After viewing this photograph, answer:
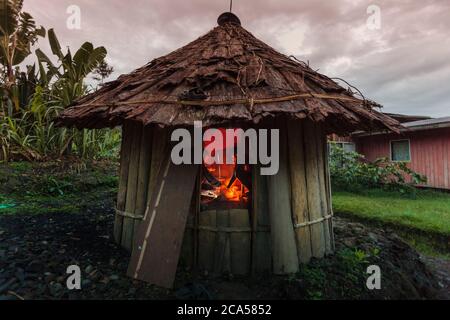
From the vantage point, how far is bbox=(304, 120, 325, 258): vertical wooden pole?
12.6 ft

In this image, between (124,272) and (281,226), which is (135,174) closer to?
(124,272)

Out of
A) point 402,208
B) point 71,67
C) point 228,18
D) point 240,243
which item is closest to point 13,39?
point 71,67

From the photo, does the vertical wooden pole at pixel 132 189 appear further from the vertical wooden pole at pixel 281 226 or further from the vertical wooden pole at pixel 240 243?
the vertical wooden pole at pixel 281 226

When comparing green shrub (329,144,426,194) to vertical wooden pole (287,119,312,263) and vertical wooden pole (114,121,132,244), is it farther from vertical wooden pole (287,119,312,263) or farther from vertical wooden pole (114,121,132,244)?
vertical wooden pole (114,121,132,244)

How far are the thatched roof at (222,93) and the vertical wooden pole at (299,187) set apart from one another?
49 centimetres

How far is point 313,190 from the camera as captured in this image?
153 inches

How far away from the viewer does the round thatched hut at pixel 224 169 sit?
10.1 feet

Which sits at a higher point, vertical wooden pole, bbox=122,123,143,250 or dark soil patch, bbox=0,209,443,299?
vertical wooden pole, bbox=122,123,143,250

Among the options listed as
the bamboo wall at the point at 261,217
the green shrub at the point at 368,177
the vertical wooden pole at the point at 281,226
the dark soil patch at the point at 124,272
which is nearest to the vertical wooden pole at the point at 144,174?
the bamboo wall at the point at 261,217

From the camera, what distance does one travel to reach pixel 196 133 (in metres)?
3.49

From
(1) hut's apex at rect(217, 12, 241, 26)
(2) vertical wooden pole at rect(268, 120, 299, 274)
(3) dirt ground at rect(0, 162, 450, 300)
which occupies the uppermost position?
(1) hut's apex at rect(217, 12, 241, 26)

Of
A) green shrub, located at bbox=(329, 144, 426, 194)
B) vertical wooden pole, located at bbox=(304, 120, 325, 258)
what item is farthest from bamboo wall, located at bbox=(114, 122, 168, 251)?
green shrub, located at bbox=(329, 144, 426, 194)

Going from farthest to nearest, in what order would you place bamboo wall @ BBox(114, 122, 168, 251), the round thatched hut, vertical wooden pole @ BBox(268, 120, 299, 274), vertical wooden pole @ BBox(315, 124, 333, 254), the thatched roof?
vertical wooden pole @ BBox(315, 124, 333, 254) → bamboo wall @ BBox(114, 122, 168, 251) → vertical wooden pole @ BBox(268, 120, 299, 274) → the round thatched hut → the thatched roof

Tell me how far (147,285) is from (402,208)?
8487 millimetres
